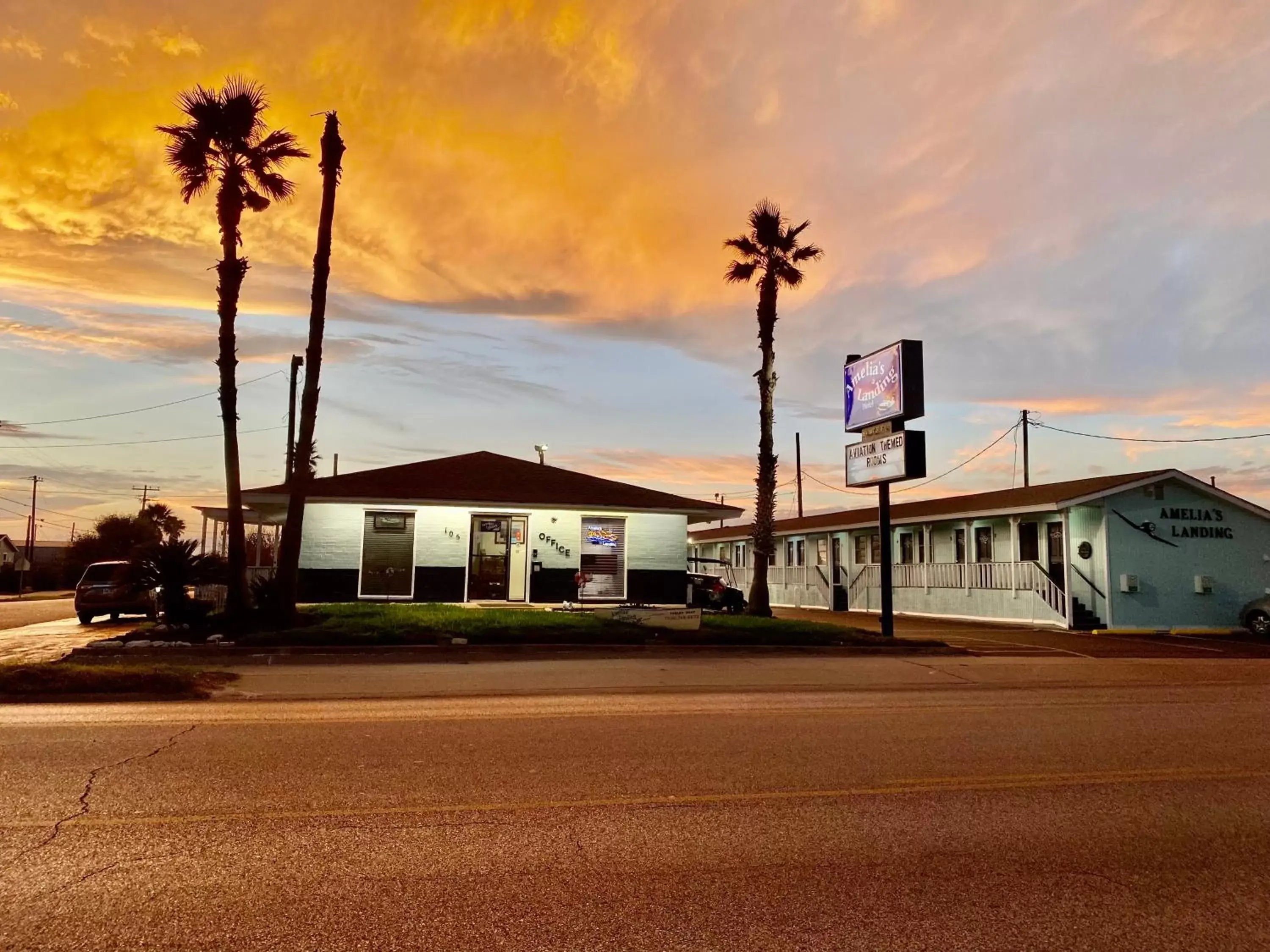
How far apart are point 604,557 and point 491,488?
3915 mm

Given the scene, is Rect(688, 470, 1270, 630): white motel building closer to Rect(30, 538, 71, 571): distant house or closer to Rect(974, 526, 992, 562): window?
Rect(974, 526, 992, 562): window

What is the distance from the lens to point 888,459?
20844 mm

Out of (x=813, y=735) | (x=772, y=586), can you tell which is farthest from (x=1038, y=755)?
(x=772, y=586)

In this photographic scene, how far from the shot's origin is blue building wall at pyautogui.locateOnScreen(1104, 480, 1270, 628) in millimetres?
25562

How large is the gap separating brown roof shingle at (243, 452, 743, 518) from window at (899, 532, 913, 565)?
31.1 ft

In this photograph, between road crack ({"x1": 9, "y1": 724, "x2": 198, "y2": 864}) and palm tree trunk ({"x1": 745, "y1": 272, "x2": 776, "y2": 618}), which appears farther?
palm tree trunk ({"x1": 745, "y1": 272, "x2": 776, "y2": 618})

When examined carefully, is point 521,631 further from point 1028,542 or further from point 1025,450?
point 1025,450

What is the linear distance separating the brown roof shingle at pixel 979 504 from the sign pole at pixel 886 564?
6.96 metres

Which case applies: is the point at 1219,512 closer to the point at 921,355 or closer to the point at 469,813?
the point at 921,355

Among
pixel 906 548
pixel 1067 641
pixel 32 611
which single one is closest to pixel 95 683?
pixel 1067 641

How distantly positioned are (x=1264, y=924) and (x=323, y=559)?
23551 mm

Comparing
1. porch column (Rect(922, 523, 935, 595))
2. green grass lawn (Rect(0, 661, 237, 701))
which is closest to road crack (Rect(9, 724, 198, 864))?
green grass lawn (Rect(0, 661, 237, 701))

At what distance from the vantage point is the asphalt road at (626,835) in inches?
156

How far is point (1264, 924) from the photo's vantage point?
13.5 feet
